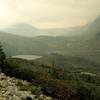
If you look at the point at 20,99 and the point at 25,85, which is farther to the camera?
the point at 25,85

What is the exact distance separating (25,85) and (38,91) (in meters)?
1.54

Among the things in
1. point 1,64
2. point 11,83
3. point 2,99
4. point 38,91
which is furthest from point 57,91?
point 1,64

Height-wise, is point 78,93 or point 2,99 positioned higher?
point 2,99

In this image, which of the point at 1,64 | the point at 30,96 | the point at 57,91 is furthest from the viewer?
the point at 1,64

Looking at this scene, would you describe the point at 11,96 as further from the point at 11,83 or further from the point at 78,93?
the point at 78,93

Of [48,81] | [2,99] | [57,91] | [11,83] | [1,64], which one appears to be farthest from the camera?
[1,64]

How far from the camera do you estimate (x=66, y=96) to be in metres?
27.5

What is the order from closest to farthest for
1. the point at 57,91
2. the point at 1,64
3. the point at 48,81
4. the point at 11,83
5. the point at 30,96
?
the point at 30,96 → the point at 11,83 → the point at 57,91 → the point at 48,81 → the point at 1,64

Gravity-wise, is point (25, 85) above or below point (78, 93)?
above

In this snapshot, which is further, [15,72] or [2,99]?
[15,72]

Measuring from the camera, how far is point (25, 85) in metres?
25.8

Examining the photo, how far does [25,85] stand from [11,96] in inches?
152

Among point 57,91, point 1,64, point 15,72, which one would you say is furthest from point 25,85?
point 1,64

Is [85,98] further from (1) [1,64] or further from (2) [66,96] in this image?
(1) [1,64]
